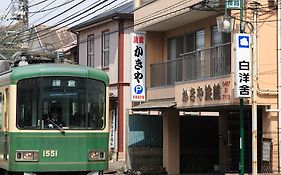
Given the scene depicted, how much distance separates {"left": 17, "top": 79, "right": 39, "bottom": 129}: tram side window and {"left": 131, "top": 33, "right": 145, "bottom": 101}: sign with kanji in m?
9.33

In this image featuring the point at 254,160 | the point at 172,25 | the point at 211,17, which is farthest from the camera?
the point at 172,25

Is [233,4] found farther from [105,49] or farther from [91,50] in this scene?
[91,50]

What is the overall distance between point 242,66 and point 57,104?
213 inches

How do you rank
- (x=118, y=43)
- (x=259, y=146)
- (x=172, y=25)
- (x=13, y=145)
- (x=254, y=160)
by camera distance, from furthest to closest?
(x=118, y=43) < (x=172, y=25) < (x=259, y=146) < (x=254, y=160) < (x=13, y=145)

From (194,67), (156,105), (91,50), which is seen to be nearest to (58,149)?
(194,67)

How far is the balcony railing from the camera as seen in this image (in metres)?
18.5

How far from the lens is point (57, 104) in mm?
14531

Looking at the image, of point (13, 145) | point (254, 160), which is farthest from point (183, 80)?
point (13, 145)

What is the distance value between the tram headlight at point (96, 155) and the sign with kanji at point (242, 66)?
13.9ft

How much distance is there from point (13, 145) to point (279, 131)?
7885 millimetres

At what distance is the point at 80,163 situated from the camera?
574 inches

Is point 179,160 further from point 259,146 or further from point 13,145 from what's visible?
point 13,145

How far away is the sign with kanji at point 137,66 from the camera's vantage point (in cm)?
2356

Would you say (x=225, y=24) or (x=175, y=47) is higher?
(x=225, y=24)
